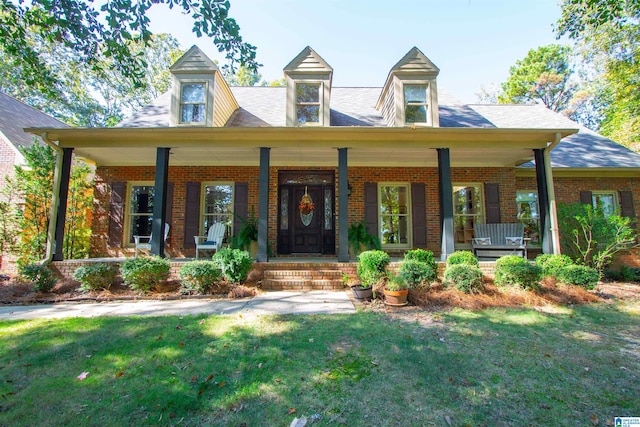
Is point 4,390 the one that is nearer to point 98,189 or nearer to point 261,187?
point 261,187

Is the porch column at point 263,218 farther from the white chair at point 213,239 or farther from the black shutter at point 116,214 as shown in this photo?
the black shutter at point 116,214

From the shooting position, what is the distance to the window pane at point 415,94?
7513 millimetres

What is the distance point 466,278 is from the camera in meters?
4.90

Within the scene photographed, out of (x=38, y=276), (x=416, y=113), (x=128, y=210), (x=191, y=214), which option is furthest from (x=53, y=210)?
(x=416, y=113)

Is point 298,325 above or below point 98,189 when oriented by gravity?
below

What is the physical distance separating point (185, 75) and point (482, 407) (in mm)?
8428

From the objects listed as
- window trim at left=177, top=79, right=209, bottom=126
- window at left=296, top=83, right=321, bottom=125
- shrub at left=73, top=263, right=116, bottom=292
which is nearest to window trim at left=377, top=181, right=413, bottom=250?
window at left=296, top=83, right=321, bottom=125

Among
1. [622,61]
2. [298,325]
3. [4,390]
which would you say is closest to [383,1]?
[298,325]

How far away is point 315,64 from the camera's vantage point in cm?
734

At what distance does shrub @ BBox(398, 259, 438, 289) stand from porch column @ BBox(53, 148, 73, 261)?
21.2 ft

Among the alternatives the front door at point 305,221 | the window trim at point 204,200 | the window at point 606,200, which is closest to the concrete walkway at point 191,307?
the front door at point 305,221

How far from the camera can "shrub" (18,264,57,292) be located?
5.20 meters

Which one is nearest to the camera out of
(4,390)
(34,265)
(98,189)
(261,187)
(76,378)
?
(4,390)

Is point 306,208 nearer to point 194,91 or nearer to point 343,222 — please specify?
point 343,222
